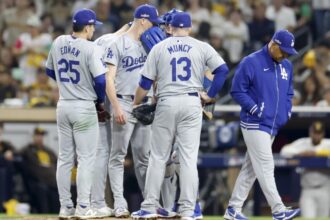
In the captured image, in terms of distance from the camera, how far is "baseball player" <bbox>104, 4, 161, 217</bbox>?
1314cm

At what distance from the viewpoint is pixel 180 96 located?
41.2 feet

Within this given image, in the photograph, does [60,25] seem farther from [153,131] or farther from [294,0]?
[153,131]

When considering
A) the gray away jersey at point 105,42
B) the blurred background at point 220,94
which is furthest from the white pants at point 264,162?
the blurred background at point 220,94

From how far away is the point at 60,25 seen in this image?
77.4 ft

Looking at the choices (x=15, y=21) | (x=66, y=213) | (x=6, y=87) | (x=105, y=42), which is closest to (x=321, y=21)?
(x=15, y=21)

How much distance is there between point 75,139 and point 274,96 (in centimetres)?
200

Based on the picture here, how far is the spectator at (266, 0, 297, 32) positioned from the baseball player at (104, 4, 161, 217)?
32.0ft

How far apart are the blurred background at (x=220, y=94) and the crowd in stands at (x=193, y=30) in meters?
0.02

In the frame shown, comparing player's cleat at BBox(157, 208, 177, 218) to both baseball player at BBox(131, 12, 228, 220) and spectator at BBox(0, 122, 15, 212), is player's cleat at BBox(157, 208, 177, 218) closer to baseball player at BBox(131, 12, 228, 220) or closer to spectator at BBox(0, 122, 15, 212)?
baseball player at BBox(131, 12, 228, 220)

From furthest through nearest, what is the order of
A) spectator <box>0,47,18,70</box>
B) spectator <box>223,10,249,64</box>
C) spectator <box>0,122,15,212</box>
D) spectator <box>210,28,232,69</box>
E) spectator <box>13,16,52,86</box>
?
spectator <box>223,10,249,64</box>
spectator <box>0,47,18,70</box>
spectator <box>13,16,52,86</box>
spectator <box>210,28,232,69</box>
spectator <box>0,122,15,212</box>

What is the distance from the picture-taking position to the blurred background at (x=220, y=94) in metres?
18.4

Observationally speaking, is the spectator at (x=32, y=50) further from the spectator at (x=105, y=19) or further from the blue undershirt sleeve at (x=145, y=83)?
the blue undershirt sleeve at (x=145, y=83)

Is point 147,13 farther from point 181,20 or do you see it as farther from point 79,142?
point 79,142

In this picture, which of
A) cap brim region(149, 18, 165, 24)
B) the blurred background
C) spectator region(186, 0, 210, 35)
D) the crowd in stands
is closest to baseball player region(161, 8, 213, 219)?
cap brim region(149, 18, 165, 24)
